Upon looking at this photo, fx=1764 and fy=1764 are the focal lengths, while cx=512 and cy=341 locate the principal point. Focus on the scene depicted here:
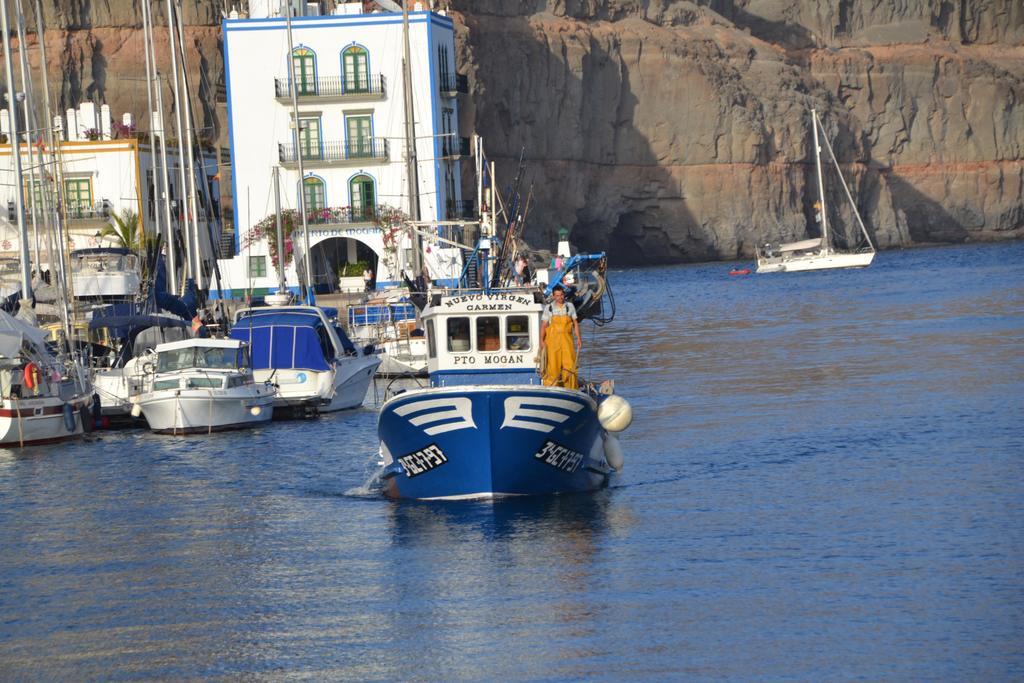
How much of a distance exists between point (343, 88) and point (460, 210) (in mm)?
8798

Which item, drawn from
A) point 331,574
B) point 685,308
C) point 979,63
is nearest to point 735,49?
point 979,63

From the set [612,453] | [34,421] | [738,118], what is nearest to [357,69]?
[34,421]

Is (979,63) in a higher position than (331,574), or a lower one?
higher

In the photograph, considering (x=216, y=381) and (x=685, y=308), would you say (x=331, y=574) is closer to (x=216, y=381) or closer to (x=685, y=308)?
(x=216, y=381)

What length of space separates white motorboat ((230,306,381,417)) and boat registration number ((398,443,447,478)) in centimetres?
1712

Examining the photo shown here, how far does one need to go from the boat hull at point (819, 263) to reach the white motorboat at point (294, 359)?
88218mm

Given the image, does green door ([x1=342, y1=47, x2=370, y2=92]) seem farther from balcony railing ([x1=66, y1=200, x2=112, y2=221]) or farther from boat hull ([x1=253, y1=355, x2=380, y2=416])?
boat hull ([x1=253, y1=355, x2=380, y2=416])

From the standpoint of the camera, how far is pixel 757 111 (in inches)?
6634

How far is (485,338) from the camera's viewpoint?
106 feet

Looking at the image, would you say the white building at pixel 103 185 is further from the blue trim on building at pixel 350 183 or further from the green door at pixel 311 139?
the blue trim on building at pixel 350 183

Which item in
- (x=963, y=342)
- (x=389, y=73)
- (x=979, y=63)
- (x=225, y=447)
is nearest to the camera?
(x=225, y=447)

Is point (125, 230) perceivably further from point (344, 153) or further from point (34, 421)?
point (34, 421)

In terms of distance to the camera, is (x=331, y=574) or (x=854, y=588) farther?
(x=331, y=574)

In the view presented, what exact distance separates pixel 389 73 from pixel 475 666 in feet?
234
